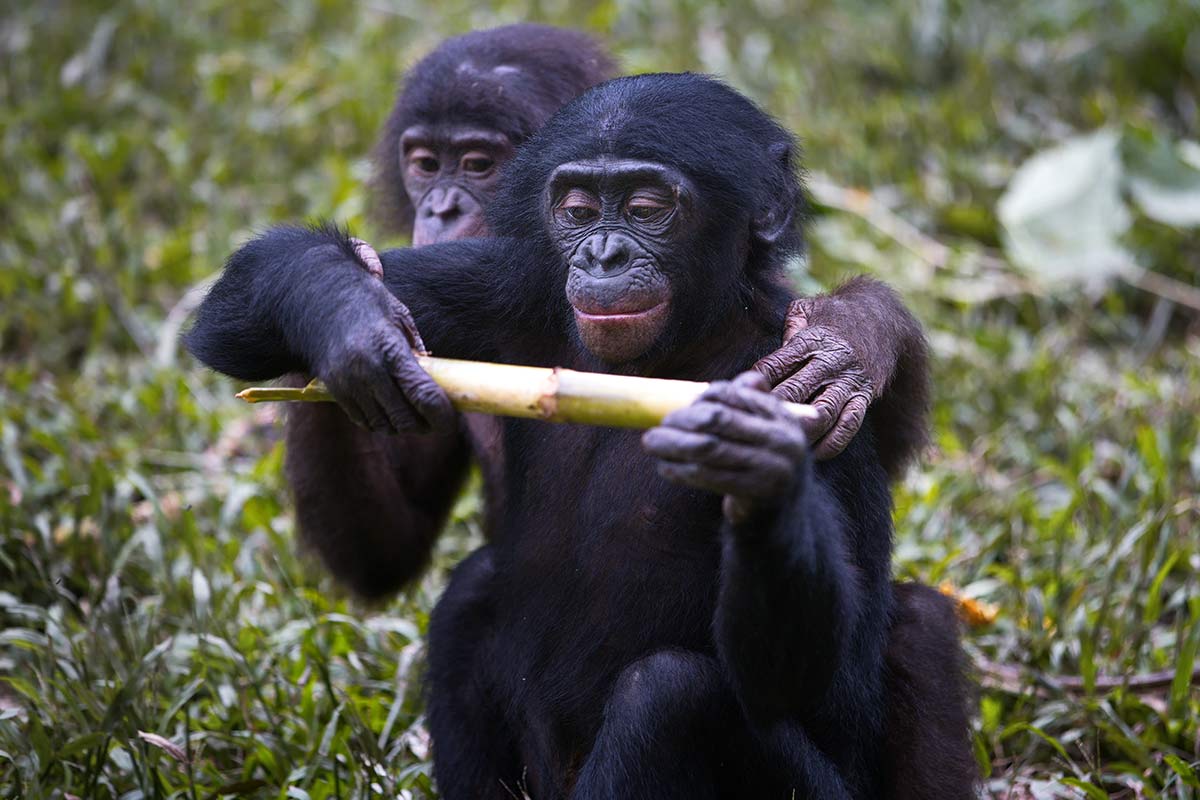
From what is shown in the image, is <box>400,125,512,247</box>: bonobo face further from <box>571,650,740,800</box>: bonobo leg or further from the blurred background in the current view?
<box>571,650,740,800</box>: bonobo leg

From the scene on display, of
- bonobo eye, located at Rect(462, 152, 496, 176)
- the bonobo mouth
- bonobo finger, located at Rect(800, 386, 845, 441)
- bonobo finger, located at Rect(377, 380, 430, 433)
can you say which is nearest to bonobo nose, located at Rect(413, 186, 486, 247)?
bonobo eye, located at Rect(462, 152, 496, 176)

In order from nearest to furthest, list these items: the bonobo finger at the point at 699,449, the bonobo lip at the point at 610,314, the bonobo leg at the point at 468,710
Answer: the bonobo finger at the point at 699,449
the bonobo lip at the point at 610,314
the bonobo leg at the point at 468,710

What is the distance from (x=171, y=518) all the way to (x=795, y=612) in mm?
3379

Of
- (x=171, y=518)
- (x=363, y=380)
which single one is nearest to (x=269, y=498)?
(x=171, y=518)

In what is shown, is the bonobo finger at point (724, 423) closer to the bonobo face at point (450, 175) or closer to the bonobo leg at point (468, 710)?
the bonobo leg at point (468, 710)

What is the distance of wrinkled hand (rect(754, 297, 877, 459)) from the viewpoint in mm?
3846

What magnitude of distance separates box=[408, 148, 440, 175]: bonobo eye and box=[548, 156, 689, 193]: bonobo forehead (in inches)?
63.7

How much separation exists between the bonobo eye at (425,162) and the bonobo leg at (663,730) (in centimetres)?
243

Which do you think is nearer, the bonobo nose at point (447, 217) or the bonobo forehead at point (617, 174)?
the bonobo forehead at point (617, 174)

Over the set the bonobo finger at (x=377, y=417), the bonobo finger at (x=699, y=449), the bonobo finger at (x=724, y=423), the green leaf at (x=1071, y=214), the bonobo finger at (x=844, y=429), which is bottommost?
the green leaf at (x=1071, y=214)

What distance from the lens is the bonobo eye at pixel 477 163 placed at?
5.43 m

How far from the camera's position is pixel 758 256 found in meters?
4.25

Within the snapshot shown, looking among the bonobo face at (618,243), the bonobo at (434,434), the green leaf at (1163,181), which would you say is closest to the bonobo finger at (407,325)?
the bonobo face at (618,243)

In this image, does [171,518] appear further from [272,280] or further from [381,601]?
[272,280]
